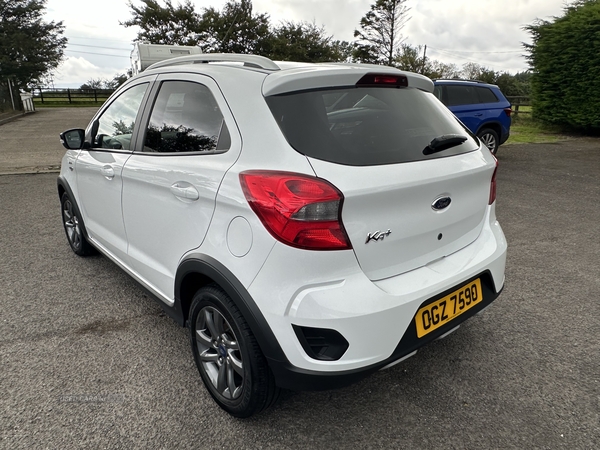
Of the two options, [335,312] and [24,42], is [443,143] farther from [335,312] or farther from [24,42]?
[24,42]

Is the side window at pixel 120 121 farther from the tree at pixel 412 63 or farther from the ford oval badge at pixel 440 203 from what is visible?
the tree at pixel 412 63

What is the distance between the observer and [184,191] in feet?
6.94

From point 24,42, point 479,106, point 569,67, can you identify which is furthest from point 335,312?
point 24,42

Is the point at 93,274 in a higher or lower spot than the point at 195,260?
lower

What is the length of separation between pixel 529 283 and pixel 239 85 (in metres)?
2.83

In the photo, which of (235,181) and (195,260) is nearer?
(235,181)

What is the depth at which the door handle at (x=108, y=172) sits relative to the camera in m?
2.85

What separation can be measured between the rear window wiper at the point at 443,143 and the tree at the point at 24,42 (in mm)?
26500

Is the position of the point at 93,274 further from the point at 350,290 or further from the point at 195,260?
the point at 350,290

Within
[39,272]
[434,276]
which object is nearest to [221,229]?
[434,276]

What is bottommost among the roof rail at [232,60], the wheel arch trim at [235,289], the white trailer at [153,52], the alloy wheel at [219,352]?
the alloy wheel at [219,352]

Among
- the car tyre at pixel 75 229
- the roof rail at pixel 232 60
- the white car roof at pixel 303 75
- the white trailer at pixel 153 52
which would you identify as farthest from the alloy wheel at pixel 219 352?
the white trailer at pixel 153 52

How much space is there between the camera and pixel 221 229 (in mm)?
1903

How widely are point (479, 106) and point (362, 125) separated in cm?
857
